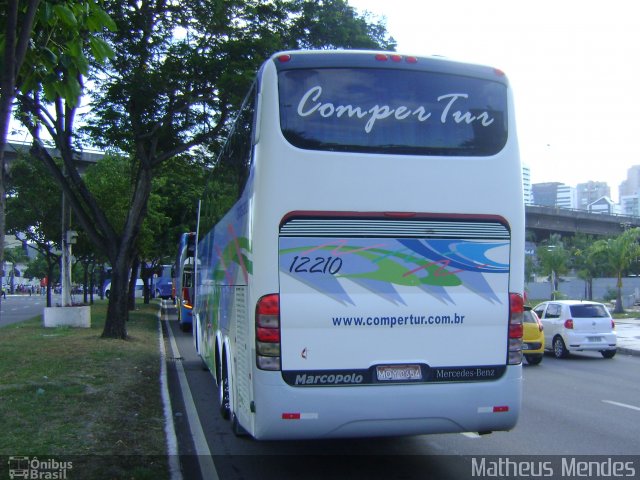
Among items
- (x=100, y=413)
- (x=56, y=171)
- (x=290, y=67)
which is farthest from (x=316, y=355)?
(x=56, y=171)

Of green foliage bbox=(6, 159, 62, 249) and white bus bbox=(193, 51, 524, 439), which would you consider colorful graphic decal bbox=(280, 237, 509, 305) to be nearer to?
white bus bbox=(193, 51, 524, 439)

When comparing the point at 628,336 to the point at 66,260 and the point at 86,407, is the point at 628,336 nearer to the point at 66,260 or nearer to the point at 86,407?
the point at 66,260

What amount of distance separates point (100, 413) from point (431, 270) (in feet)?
17.5

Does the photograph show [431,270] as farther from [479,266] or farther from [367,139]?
[367,139]

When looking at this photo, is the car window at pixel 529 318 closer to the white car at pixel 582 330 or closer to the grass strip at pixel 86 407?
the white car at pixel 582 330

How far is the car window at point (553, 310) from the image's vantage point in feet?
65.9

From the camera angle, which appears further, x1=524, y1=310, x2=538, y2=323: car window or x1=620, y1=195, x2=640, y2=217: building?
x1=620, y1=195, x2=640, y2=217: building

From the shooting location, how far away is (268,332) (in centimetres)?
635

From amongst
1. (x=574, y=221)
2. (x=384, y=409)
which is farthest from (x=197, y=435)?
(x=574, y=221)

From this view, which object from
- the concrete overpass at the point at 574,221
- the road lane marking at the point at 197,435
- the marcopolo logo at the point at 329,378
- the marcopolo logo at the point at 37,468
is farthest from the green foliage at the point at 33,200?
the concrete overpass at the point at 574,221

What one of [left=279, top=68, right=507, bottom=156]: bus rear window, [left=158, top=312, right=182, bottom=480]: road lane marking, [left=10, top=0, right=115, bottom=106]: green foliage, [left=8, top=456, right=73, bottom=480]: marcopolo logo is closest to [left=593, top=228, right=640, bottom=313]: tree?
[left=158, top=312, right=182, bottom=480]: road lane marking

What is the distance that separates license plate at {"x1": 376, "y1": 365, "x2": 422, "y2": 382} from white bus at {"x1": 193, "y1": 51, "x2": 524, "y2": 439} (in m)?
0.01

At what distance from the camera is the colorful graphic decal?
21.2 feet

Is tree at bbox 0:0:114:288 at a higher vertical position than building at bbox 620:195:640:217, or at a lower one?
lower
